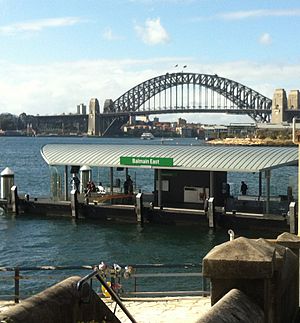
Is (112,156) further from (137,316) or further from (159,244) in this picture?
(137,316)

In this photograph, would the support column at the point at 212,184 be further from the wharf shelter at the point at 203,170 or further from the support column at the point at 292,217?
the support column at the point at 292,217

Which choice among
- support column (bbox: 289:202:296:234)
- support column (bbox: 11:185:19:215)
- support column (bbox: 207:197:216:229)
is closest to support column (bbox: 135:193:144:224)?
support column (bbox: 207:197:216:229)

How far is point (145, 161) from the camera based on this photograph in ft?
117

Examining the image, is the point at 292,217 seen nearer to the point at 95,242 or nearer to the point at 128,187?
the point at 95,242

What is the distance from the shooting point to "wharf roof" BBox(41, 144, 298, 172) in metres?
32.9

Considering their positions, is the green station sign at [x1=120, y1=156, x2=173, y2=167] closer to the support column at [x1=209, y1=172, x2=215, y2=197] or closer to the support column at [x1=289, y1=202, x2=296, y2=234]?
the support column at [x1=209, y1=172, x2=215, y2=197]

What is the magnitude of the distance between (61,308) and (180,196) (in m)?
29.5

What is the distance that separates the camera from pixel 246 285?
561 centimetres

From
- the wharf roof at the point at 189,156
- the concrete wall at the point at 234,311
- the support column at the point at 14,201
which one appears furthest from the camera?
the support column at the point at 14,201

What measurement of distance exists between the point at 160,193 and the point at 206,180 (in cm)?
258

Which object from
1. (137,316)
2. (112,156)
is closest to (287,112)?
(112,156)

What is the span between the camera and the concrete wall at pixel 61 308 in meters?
4.91

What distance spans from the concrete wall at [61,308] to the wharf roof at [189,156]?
25843 mm

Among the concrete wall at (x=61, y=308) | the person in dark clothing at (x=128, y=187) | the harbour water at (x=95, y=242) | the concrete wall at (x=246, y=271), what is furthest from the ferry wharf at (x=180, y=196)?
the concrete wall at (x=246, y=271)
